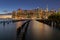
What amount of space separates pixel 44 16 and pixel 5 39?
49.3 meters

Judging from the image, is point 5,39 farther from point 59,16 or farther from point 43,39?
point 59,16

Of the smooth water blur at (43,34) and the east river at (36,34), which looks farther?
the east river at (36,34)

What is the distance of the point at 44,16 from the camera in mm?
59781

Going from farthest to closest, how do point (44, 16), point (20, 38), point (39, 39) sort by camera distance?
point (44, 16), point (39, 39), point (20, 38)

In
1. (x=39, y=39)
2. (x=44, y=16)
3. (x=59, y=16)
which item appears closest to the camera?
(x=39, y=39)

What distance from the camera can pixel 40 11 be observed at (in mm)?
59906

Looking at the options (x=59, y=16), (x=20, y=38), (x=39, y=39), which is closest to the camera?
(x=20, y=38)

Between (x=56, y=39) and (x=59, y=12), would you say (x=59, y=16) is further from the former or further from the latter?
(x=56, y=39)

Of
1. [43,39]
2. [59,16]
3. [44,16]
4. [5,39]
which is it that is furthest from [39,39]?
[44,16]

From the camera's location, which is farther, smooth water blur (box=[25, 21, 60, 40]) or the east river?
the east river

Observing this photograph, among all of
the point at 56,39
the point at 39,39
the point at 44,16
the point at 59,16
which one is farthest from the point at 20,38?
the point at 44,16

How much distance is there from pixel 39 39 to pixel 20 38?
1.26m

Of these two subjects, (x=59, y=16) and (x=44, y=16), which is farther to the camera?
(x=44, y=16)

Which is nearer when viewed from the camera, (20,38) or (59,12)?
(20,38)
